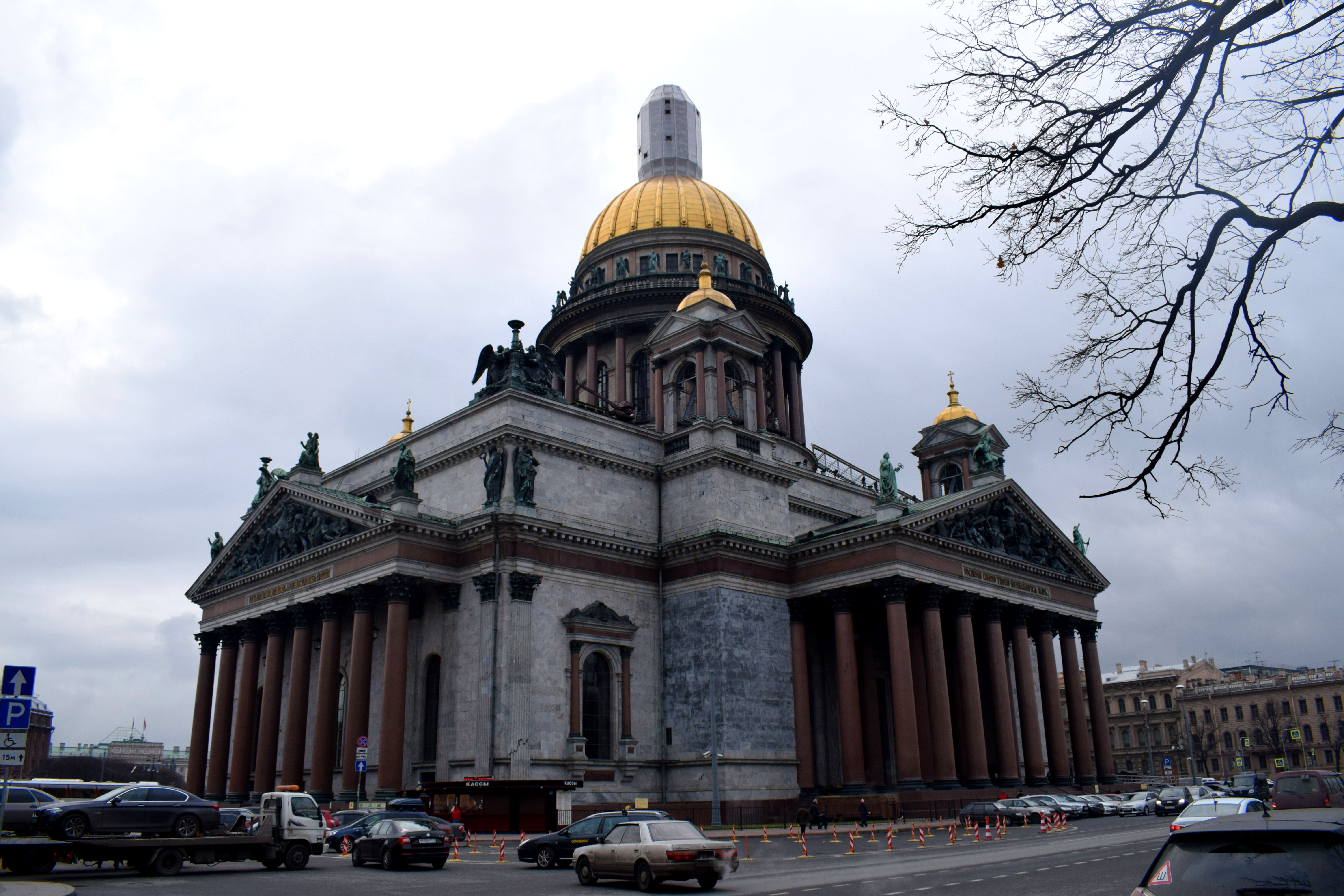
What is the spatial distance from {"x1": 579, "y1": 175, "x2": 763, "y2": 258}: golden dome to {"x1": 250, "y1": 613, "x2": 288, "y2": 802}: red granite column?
33.2m

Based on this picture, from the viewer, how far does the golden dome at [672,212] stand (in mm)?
67062

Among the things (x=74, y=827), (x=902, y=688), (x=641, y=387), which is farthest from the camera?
(x=641, y=387)

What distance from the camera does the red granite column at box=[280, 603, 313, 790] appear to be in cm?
4422

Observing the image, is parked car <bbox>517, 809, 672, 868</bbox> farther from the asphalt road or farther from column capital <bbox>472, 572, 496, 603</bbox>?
column capital <bbox>472, 572, 496, 603</bbox>

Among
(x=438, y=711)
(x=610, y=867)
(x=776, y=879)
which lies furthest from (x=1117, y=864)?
(x=438, y=711)

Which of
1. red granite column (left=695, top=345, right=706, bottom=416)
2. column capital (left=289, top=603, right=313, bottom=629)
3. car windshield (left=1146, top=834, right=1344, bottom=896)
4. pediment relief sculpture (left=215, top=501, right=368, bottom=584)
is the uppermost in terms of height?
red granite column (left=695, top=345, right=706, bottom=416)

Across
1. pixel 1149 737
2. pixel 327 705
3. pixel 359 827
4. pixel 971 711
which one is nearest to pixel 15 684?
pixel 359 827

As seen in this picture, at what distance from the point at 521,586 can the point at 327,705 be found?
33.8ft

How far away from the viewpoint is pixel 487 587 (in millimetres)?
39594

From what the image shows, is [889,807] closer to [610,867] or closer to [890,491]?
[890,491]

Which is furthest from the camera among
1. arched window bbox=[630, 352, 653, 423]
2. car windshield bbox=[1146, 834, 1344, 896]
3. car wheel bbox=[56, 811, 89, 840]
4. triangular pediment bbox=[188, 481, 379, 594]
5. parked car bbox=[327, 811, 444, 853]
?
arched window bbox=[630, 352, 653, 423]

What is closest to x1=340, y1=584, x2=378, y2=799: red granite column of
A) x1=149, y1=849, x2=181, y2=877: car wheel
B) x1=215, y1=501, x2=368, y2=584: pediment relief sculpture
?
x1=215, y1=501, x2=368, y2=584: pediment relief sculpture

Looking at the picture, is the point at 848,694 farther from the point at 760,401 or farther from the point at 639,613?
the point at 760,401

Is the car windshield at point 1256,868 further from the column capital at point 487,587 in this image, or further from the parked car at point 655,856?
the column capital at point 487,587
